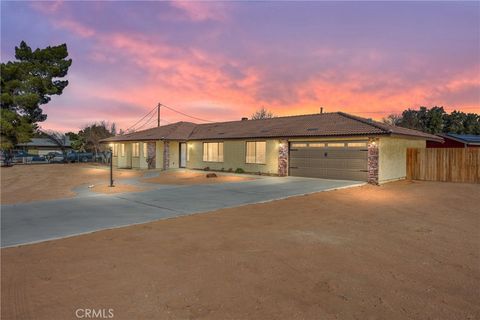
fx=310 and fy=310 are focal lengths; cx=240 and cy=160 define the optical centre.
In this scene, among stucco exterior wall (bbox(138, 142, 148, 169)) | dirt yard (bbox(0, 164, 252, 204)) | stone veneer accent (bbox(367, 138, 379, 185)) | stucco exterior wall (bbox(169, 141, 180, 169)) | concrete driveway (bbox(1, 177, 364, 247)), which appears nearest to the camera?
concrete driveway (bbox(1, 177, 364, 247))

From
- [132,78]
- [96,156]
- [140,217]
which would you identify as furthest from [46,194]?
[96,156]

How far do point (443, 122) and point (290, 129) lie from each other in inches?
1453

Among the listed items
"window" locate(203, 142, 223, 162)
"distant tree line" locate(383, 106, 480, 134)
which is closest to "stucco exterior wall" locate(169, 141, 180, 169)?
"window" locate(203, 142, 223, 162)

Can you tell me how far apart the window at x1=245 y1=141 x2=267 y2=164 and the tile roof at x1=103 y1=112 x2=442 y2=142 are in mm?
719

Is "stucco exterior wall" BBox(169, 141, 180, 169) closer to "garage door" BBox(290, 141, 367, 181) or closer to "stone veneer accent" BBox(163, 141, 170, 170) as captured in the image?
"stone veneer accent" BBox(163, 141, 170, 170)

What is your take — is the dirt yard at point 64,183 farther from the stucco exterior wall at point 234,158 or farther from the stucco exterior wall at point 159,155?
the stucco exterior wall at point 159,155

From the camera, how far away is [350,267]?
506 cm

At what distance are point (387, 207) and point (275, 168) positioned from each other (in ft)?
36.3

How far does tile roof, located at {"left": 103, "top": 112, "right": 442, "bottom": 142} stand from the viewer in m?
18.0

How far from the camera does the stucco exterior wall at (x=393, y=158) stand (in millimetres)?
17016

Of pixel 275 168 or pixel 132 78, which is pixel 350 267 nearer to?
pixel 275 168

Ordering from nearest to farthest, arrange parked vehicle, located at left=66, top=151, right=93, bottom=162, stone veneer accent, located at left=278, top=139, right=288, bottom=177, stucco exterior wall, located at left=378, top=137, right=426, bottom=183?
stucco exterior wall, located at left=378, top=137, right=426, bottom=183 < stone veneer accent, located at left=278, top=139, right=288, bottom=177 < parked vehicle, located at left=66, top=151, right=93, bottom=162

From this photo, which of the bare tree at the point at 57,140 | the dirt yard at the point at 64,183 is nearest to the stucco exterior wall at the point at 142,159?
the dirt yard at the point at 64,183

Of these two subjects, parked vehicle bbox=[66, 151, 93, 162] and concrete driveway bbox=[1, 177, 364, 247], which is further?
parked vehicle bbox=[66, 151, 93, 162]
